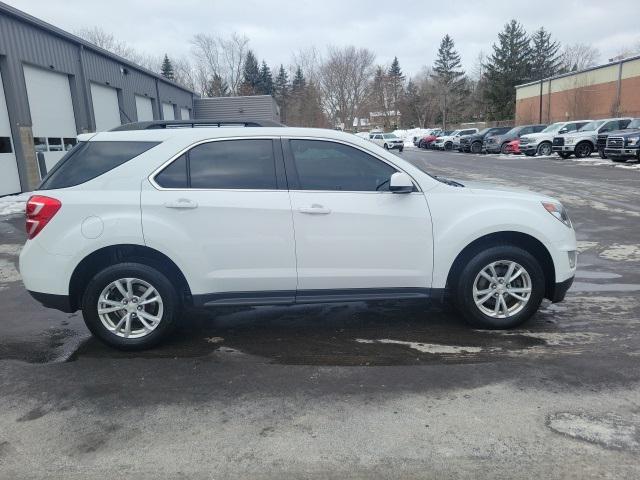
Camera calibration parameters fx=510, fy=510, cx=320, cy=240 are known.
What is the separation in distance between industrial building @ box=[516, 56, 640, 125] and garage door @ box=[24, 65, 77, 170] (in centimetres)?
3844

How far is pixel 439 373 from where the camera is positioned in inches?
151

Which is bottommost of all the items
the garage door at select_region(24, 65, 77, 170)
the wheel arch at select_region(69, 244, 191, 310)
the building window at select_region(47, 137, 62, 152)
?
the wheel arch at select_region(69, 244, 191, 310)

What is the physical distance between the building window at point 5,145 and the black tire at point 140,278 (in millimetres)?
12892

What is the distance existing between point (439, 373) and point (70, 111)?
18138 millimetres

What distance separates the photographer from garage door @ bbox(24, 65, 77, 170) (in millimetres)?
15859

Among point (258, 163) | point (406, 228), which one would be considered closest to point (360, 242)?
point (406, 228)

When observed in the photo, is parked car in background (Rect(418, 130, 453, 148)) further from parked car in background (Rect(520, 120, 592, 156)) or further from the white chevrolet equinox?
the white chevrolet equinox

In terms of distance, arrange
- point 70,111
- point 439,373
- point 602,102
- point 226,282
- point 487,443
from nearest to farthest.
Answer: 1. point 487,443
2. point 439,373
3. point 226,282
4. point 70,111
5. point 602,102

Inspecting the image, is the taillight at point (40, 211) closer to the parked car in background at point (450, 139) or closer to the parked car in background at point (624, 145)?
the parked car in background at point (624, 145)

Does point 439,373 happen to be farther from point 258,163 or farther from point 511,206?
point 258,163

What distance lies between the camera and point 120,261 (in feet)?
14.0

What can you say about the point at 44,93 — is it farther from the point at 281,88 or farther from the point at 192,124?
the point at 281,88

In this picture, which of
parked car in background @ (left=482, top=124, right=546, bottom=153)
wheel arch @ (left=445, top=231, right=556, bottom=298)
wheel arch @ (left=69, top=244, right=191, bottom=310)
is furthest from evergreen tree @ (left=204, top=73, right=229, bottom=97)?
wheel arch @ (left=445, top=231, right=556, bottom=298)

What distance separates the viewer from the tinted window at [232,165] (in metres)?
4.30
